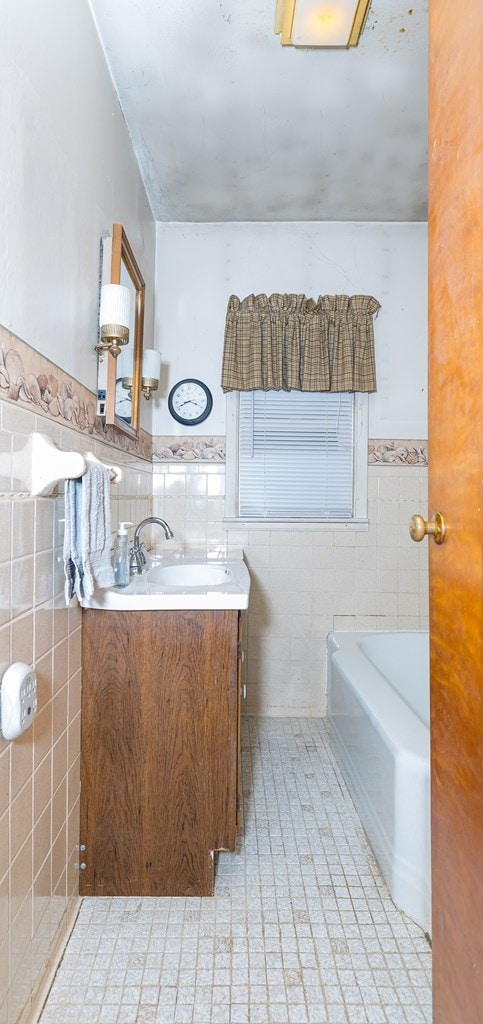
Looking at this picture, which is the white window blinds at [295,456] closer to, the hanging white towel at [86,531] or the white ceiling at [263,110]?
the white ceiling at [263,110]

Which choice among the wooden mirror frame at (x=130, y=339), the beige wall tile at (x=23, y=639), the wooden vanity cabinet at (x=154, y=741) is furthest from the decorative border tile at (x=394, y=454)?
the beige wall tile at (x=23, y=639)

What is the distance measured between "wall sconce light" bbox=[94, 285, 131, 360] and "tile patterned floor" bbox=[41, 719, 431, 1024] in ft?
5.14

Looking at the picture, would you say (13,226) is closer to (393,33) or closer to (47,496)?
(47,496)

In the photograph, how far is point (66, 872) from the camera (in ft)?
4.57

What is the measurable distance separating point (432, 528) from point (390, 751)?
1014mm

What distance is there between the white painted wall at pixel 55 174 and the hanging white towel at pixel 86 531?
0.97ft

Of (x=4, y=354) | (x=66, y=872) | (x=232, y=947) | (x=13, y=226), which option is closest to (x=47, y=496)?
(x=4, y=354)

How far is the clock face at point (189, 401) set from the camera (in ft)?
9.23

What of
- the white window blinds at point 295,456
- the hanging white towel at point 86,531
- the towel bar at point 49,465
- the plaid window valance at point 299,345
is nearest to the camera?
the towel bar at point 49,465

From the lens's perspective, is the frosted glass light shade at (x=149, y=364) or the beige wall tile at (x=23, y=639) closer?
the beige wall tile at (x=23, y=639)

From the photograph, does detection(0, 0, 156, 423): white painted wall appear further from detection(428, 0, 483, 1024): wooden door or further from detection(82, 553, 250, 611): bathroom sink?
detection(428, 0, 483, 1024): wooden door

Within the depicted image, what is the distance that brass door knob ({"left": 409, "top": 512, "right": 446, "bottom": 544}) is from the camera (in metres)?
0.82

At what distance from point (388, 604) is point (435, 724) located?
200 cm

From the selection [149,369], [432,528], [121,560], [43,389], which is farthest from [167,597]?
[149,369]
